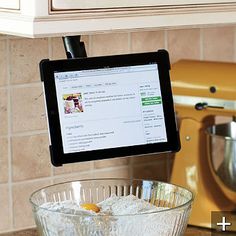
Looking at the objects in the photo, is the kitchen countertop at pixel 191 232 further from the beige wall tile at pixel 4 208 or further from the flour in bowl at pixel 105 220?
the flour in bowl at pixel 105 220

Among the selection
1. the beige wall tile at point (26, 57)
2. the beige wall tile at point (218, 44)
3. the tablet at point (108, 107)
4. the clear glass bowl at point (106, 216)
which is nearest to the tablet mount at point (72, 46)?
the tablet at point (108, 107)

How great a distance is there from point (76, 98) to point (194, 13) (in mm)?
269

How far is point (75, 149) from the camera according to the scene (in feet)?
5.29

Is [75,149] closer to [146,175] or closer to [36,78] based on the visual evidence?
[36,78]

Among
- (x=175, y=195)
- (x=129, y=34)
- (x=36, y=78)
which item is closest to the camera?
(x=175, y=195)

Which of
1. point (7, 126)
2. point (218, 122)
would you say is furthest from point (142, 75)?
point (218, 122)

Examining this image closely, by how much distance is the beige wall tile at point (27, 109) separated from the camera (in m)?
1.76

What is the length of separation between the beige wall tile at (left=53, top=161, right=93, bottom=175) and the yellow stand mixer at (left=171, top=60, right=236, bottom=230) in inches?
7.5

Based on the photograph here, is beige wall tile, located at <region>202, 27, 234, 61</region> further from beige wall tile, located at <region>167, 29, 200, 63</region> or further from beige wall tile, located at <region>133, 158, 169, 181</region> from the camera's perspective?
beige wall tile, located at <region>133, 158, 169, 181</region>

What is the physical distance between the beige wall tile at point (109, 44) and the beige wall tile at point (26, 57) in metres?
0.12

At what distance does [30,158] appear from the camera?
180 cm

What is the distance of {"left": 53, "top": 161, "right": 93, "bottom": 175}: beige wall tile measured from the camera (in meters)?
1.84

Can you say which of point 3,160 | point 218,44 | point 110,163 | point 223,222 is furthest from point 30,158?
point 218,44

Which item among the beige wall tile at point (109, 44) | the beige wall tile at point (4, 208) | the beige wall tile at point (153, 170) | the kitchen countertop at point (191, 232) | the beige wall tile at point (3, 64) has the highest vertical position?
the beige wall tile at point (109, 44)
